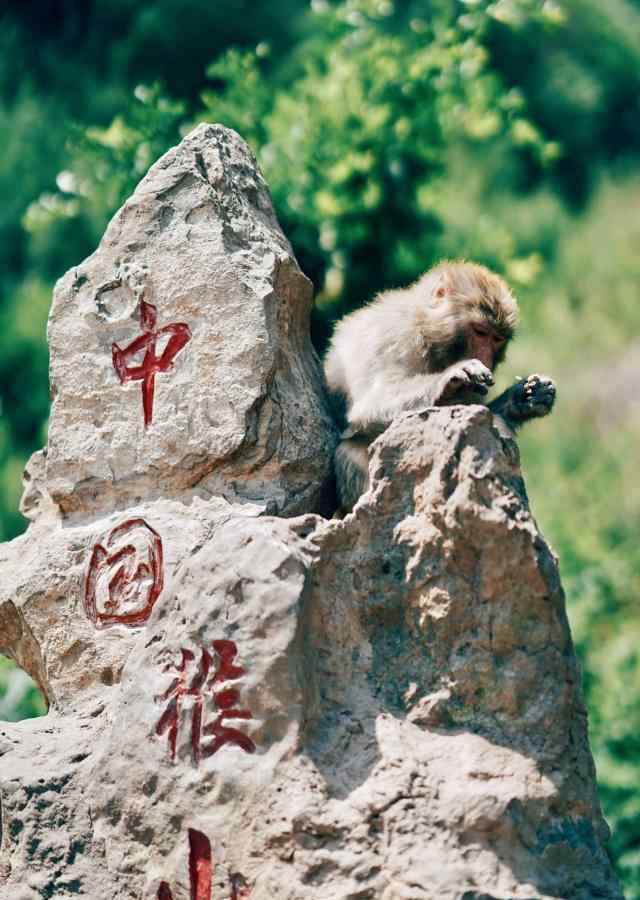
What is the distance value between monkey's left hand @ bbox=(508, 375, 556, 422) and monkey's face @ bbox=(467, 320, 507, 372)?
0.46 m

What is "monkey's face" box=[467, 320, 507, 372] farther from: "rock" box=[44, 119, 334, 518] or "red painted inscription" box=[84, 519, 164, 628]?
"red painted inscription" box=[84, 519, 164, 628]

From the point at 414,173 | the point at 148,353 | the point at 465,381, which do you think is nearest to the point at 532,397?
the point at 465,381

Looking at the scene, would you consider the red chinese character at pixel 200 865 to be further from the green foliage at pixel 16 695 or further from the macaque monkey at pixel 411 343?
the green foliage at pixel 16 695

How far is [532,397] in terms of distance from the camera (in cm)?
375

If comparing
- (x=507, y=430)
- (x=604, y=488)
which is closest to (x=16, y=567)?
(x=507, y=430)

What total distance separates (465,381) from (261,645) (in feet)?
3.19

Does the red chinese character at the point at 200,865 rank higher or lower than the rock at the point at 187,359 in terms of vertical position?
lower

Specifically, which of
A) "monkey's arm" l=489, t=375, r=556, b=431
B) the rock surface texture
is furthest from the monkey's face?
the rock surface texture

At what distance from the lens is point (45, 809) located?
330 cm

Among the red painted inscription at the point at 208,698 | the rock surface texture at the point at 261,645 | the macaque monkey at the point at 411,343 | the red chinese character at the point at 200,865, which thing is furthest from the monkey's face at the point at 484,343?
the red chinese character at the point at 200,865

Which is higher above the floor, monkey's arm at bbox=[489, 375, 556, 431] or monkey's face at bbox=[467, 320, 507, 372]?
monkey's face at bbox=[467, 320, 507, 372]

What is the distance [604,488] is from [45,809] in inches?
314

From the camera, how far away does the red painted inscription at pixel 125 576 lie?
3.64 m

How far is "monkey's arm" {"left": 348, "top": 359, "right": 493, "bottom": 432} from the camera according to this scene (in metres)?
3.63
